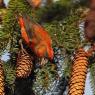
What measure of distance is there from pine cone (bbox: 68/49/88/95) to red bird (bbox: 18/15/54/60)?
83mm

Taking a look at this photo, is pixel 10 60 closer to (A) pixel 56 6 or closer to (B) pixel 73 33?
(B) pixel 73 33

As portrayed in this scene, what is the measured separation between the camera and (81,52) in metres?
0.62

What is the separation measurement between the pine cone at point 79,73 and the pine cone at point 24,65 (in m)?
0.09

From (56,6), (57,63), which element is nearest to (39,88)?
(57,63)

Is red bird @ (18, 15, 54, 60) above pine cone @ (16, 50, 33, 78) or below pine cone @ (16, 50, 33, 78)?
above

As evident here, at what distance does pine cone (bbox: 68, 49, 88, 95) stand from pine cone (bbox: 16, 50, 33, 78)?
9cm

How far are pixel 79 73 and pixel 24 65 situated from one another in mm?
113

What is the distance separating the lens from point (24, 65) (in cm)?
62

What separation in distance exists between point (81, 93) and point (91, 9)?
0.99 feet

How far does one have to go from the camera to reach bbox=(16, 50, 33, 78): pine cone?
0.61 metres

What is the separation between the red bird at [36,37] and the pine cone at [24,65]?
7 centimetres

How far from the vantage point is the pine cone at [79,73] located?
0.59 meters

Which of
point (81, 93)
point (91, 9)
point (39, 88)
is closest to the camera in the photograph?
point (91, 9)

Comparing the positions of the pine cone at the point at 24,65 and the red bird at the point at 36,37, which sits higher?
the red bird at the point at 36,37
